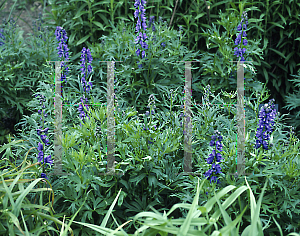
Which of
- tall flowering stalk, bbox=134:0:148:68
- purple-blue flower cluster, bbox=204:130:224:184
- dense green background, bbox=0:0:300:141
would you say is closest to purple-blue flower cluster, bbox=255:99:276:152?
purple-blue flower cluster, bbox=204:130:224:184

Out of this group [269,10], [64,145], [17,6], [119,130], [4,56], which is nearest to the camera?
[64,145]

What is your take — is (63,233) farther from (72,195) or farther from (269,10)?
(269,10)

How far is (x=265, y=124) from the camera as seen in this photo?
75.5 inches

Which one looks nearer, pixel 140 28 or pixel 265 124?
pixel 265 124

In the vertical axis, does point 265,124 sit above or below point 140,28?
below

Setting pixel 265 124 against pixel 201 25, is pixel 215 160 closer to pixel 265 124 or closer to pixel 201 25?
pixel 265 124

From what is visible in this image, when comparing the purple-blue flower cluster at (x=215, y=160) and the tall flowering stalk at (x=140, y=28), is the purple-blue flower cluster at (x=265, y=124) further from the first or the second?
the tall flowering stalk at (x=140, y=28)

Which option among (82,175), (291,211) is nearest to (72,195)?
(82,175)

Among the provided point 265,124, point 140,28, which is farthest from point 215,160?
point 140,28

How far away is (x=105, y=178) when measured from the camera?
1964mm

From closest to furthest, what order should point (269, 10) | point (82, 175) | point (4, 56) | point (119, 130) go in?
1. point (82, 175)
2. point (119, 130)
3. point (4, 56)
4. point (269, 10)

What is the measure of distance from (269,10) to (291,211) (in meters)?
2.84

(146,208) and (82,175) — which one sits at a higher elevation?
(82,175)

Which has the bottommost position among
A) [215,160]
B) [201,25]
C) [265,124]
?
[215,160]
